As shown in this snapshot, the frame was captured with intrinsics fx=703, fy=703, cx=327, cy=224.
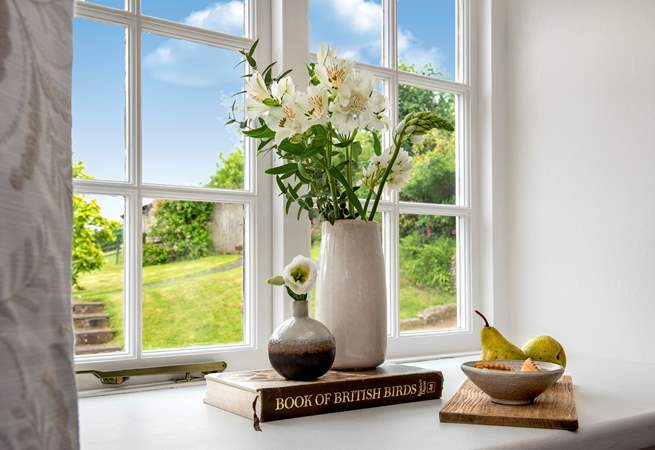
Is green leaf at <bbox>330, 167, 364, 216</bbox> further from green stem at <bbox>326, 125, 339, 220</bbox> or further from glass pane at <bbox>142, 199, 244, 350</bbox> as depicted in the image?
A: glass pane at <bbox>142, 199, 244, 350</bbox>

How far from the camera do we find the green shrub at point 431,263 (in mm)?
2137

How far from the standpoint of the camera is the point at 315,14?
6.39ft

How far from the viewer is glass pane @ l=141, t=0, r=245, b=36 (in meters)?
1.72

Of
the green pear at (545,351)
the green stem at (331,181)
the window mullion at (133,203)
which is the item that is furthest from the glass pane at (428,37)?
the green pear at (545,351)

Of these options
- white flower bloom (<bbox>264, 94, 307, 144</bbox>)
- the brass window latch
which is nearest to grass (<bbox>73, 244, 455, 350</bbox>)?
the brass window latch

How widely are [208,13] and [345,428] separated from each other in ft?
3.59

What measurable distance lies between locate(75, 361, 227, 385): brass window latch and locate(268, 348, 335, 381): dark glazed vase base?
379 millimetres

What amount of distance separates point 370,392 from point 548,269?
0.95 m

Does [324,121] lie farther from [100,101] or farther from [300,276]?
[100,101]

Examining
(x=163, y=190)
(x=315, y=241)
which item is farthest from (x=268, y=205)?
(x=315, y=241)

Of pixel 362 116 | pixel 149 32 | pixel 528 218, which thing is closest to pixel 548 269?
pixel 528 218

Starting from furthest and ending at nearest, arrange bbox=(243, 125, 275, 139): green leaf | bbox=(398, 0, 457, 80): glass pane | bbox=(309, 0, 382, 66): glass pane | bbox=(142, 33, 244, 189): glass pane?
bbox=(398, 0, 457, 80): glass pane → bbox=(309, 0, 382, 66): glass pane → bbox=(142, 33, 244, 189): glass pane → bbox=(243, 125, 275, 139): green leaf

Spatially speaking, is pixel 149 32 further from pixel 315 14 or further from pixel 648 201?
pixel 648 201

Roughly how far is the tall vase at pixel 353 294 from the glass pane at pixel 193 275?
361 mm
